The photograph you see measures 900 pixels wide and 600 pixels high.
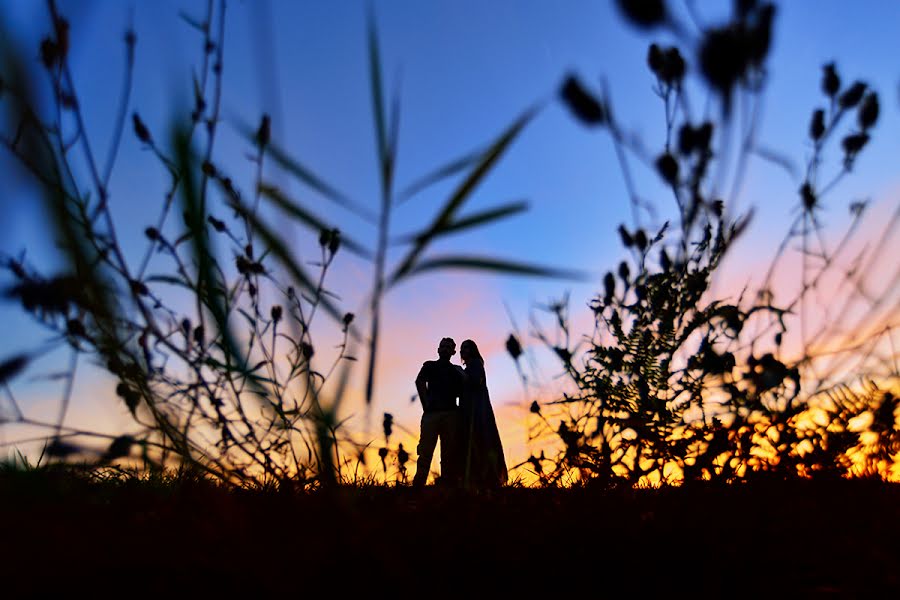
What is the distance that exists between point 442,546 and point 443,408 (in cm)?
434

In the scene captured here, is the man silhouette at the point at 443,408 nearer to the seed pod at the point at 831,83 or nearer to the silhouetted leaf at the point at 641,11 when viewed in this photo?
the seed pod at the point at 831,83

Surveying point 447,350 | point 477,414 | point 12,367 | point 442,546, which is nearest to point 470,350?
point 447,350

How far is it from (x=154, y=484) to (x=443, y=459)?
10.8 ft

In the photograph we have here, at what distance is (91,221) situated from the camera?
4.93 feet

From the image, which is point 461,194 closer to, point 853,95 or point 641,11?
point 641,11

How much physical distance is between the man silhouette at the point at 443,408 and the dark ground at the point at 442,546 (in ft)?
11.2

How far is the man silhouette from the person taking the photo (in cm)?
643

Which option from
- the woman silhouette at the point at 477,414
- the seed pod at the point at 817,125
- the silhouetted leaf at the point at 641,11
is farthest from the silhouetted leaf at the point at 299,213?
the woman silhouette at the point at 477,414

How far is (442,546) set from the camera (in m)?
2.17

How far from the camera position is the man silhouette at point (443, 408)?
6.43m

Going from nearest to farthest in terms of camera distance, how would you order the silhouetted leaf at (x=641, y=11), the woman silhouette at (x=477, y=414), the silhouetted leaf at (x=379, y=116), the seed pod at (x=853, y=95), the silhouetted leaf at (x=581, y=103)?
1. the silhouetted leaf at (x=379, y=116)
2. the silhouetted leaf at (x=641, y=11)
3. the silhouetted leaf at (x=581, y=103)
4. the seed pod at (x=853, y=95)
5. the woman silhouette at (x=477, y=414)

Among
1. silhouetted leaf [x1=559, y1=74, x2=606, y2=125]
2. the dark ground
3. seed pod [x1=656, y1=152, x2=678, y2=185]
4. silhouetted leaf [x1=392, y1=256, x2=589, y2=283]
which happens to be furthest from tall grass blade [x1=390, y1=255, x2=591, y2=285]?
seed pod [x1=656, y1=152, x2=678, y2=185]

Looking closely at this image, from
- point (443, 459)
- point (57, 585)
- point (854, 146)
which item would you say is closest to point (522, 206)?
point (57, 585)

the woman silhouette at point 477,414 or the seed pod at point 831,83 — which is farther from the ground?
the seed pod at point 831,83
